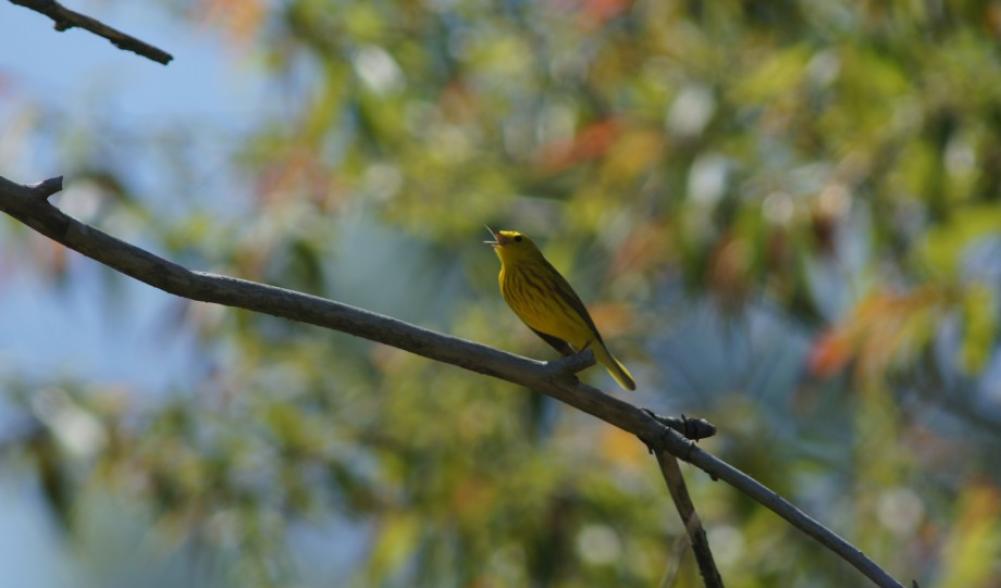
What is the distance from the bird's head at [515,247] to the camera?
392 cm

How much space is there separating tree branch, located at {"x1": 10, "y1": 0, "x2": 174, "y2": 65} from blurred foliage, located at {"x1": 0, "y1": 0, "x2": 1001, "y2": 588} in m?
3.71

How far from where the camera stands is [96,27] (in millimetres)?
1977

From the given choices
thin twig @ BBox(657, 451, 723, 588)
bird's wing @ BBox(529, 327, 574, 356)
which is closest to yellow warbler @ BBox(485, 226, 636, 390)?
bird's wing @ BBox(529, 327, 574, 356)

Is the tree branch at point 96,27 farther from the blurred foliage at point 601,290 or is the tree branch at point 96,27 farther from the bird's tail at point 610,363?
the blurred foliage at point 601,290

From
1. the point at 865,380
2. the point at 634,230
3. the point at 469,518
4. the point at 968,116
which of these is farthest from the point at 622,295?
the point at 968,116

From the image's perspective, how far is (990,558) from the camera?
5277 millimetres

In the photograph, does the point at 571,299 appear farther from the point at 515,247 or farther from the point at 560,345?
the point at 560,345

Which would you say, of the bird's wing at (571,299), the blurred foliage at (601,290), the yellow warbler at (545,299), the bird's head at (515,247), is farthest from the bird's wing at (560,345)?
the blurred foliage at (601,290)

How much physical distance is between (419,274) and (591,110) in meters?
1.64

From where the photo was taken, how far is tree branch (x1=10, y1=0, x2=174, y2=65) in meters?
1.98

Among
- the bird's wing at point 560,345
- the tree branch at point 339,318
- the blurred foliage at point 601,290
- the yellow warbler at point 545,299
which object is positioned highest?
the blurred foliage at point 601,290

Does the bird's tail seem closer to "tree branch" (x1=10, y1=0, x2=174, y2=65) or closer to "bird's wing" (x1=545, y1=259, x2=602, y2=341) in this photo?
"bird's wing" (x1=545, y1=259, x2=602, y2=341)

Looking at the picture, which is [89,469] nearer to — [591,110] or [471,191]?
[471,191]

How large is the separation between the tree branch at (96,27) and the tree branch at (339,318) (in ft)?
0.68
